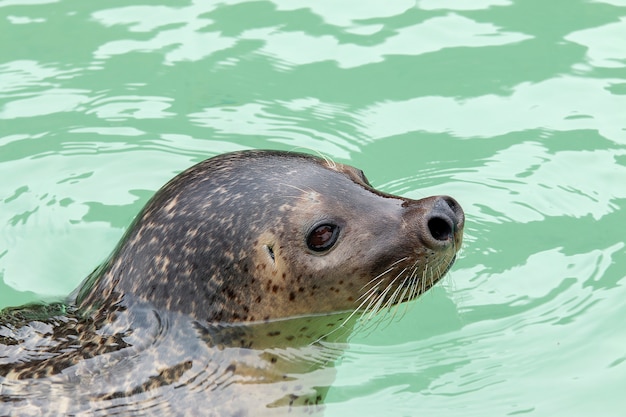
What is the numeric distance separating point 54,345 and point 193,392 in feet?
2.41

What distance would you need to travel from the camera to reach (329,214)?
5781 mm

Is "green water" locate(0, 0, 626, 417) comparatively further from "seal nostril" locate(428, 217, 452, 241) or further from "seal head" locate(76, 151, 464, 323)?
"seal nostril" locate(428, 217, 452, 241)

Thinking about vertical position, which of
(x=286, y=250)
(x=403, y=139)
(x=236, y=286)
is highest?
(x=286, y=250)

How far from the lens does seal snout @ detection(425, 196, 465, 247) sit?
18.8ft

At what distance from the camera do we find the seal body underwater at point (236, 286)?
18.8 feet

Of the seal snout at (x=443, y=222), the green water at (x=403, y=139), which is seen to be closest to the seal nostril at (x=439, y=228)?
the seal snout at (x=443, y=222)

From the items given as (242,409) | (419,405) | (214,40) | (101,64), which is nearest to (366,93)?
(214,40)

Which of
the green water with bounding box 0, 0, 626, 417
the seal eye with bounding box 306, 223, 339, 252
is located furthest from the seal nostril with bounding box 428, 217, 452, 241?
the green water with bounding box 0, 0, 626, 417

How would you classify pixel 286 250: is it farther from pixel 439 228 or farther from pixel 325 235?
pixel 439 228

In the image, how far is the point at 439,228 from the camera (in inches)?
228

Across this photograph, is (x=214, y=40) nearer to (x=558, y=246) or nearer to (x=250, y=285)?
(x=558, y=246)

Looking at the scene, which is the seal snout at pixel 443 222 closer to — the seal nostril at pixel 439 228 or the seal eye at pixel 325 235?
the seal nostril at pixel 439 228

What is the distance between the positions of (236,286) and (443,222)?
1.04 meters

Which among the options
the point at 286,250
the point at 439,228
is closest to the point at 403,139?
the point at 439,228
